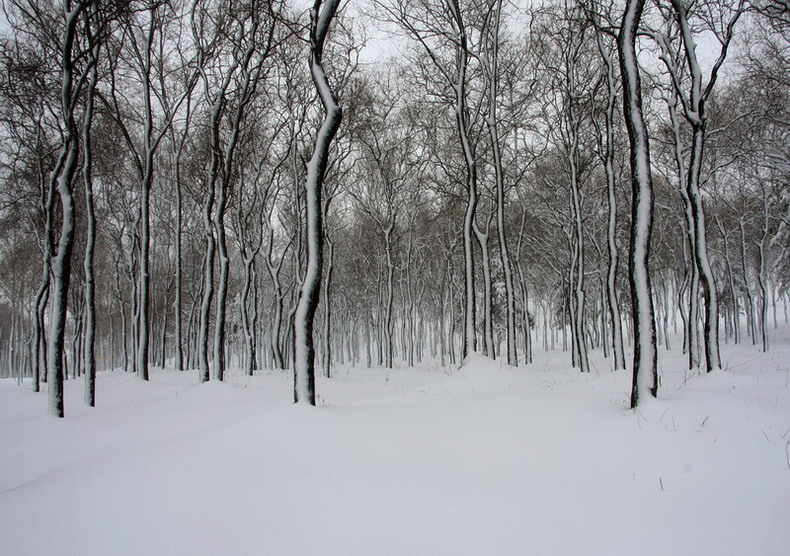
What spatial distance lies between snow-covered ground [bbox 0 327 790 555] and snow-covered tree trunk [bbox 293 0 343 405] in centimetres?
77

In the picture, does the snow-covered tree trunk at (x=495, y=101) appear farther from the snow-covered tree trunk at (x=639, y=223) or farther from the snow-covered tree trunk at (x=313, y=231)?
the snow-covered tree trunk at (x=313, y=231)

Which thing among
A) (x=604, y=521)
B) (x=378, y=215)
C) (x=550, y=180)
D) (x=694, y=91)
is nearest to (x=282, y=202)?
(x=378, y=215)

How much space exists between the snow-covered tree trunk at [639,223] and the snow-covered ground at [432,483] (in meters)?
0.52

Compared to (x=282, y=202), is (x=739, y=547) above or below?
below

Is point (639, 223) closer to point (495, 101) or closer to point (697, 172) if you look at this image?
point (697, 172)

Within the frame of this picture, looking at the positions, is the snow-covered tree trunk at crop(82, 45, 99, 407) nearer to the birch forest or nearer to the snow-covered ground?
the birch forest

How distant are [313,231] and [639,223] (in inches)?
193

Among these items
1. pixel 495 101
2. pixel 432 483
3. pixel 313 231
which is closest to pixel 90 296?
pixel 313 231

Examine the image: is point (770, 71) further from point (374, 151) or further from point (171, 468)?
point (171, 468)

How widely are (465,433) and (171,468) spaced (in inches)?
126

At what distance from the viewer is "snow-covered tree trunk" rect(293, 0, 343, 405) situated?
20.9ft

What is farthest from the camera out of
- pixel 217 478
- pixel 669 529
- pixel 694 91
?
pixel 694 91

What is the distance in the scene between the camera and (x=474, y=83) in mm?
16766

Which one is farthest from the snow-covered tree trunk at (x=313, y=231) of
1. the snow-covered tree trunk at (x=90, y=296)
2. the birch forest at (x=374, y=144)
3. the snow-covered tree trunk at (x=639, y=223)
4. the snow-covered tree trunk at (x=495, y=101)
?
the snow-covered tree trunk at (x=495, y=101)
